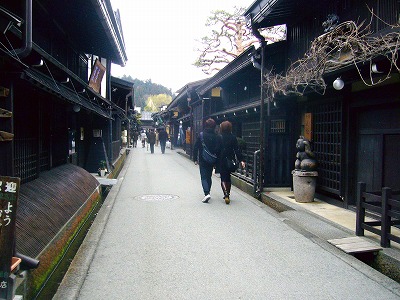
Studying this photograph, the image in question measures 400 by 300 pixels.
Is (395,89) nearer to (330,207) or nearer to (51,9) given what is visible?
(330,207)

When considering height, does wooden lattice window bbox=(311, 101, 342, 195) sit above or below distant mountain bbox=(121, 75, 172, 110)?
below

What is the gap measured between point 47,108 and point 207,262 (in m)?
6.11

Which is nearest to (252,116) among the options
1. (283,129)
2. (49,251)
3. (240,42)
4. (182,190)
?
(283,129)

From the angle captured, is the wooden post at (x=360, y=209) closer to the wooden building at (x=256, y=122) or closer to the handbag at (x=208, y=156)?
the handbag at (x=208, y=156)

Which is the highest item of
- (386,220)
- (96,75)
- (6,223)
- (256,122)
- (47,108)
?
(96,75)

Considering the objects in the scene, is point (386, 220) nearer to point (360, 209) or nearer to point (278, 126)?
point (360, 209)

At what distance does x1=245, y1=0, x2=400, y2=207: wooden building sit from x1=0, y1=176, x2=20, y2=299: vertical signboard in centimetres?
556

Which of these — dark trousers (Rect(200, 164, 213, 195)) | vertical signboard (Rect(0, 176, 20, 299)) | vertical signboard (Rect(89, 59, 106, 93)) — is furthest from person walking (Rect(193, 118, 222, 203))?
vertical signboard (Rect(0, 176, 20, 299))

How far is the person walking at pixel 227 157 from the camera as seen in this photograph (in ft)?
35.3

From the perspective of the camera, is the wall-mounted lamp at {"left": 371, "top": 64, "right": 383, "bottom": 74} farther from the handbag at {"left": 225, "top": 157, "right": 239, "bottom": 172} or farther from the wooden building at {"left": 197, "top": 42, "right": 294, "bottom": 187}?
the wooden building at {"left": 197, "top": 42, "right": 294, "bottom": 187}

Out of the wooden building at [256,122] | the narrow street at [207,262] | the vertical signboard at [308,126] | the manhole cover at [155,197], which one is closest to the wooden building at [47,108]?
the narrow street at [207,262]

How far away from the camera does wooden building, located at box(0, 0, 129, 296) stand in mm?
4895

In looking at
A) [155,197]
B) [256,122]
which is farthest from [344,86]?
[155,197]

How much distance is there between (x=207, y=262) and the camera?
19.0 feet
